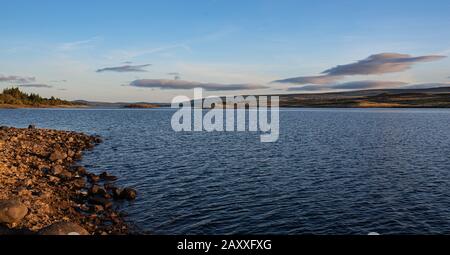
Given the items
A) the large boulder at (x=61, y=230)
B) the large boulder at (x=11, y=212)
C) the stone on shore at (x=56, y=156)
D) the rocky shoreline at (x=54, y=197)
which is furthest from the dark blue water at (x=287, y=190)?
the large boulder at (x=11, y=212)

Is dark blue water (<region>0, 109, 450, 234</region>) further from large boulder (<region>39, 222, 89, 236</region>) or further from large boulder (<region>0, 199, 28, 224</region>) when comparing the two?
large boulder (<region>0, 199, 28, 224</region>)

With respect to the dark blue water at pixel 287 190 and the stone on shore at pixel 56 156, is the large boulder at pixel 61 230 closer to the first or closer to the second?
the dark blue water at pixel 287 190

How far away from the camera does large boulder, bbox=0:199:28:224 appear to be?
20842 millimetres

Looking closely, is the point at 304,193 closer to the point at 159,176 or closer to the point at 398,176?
the point at 398,176

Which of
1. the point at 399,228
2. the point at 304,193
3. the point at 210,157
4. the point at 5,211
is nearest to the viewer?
the point at 5,211

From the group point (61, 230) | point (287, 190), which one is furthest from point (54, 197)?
point (287, 190)

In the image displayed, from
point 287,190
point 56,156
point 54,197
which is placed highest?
point 56,156

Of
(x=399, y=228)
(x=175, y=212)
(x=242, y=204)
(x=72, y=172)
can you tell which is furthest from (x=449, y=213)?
(x=72, y=172)

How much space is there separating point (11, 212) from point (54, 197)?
799cm

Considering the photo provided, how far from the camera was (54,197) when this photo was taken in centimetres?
2891

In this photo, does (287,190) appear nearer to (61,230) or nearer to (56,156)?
(61,230)

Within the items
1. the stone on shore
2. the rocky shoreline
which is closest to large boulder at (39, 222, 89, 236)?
the rocky shoreline
